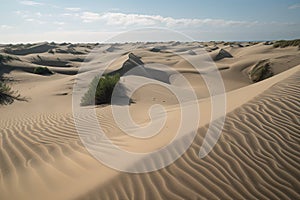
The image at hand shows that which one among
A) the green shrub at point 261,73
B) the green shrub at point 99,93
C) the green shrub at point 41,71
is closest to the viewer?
the green shrub at point 99,93

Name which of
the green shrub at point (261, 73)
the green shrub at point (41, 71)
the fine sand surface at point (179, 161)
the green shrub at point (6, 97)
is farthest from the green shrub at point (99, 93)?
the green shrub at point (41, 71)

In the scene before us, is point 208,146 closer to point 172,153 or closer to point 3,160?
point 172,153

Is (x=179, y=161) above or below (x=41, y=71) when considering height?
above

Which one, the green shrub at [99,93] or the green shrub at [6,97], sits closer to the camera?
the green shrub at [99,93]

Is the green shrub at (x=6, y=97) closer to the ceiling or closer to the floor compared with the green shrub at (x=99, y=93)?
closer to the floor

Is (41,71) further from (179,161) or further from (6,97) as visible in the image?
(179,161)

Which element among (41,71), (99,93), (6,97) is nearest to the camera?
(99,93)

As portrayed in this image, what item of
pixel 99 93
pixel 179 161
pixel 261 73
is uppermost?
pixel 179 161

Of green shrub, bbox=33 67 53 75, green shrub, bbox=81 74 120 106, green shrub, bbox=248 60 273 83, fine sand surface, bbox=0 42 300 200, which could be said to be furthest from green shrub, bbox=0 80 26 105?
green shrub, bbox=248 60 273 83

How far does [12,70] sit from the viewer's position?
2109cm

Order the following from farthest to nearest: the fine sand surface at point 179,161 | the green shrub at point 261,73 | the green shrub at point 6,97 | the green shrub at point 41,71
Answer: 1. the green shrub at point 41,71
2. the green shrub at point 261,73
3. the green shrub at point 6,97
4. the fine sand surface at point 179,161

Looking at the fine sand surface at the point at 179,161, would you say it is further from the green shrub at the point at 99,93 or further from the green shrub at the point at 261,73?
the green shrub at the point at 261,73

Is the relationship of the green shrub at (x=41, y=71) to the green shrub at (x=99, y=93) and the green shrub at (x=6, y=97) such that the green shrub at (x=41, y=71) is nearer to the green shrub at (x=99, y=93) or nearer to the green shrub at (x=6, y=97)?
the green shrub at (x=6, y=97)

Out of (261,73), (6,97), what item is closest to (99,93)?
(6,97)
